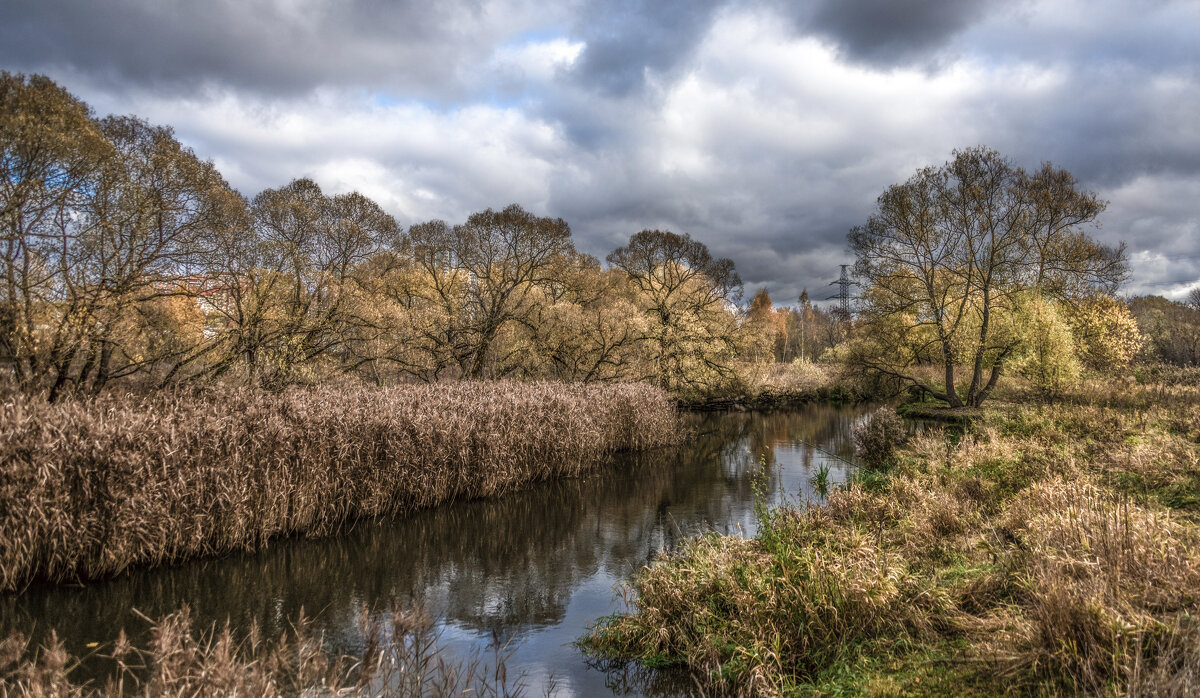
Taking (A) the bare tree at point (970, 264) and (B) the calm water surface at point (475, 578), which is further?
(A) the bare tree at point (970, 264)

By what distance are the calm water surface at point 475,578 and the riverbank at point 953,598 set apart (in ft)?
2.75

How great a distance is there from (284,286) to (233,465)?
909cm

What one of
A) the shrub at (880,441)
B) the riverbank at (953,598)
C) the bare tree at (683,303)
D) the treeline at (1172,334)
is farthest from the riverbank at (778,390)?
the riverbank at (953,598)

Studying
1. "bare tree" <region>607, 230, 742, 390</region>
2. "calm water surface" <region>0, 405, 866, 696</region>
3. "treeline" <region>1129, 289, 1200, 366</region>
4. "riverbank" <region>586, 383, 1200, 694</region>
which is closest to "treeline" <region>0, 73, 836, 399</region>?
"bare tree" <region>607, 230, 742, 390</region>

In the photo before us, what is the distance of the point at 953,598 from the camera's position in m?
5.58

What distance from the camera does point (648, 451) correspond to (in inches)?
861

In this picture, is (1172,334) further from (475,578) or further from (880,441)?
(475,578)

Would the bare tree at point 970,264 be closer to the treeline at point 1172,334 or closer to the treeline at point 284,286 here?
the treeline at point 284,286

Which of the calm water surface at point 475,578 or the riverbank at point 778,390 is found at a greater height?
the riverbank at point 778,390

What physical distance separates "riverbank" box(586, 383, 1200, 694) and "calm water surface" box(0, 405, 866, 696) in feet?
2.75

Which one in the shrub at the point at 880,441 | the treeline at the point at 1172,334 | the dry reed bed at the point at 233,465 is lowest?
the shrub at the point at 880,441

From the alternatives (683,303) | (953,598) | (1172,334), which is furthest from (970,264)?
(1172,334)

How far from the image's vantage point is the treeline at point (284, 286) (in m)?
11.3

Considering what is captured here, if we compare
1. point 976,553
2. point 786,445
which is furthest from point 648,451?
point 976,553
